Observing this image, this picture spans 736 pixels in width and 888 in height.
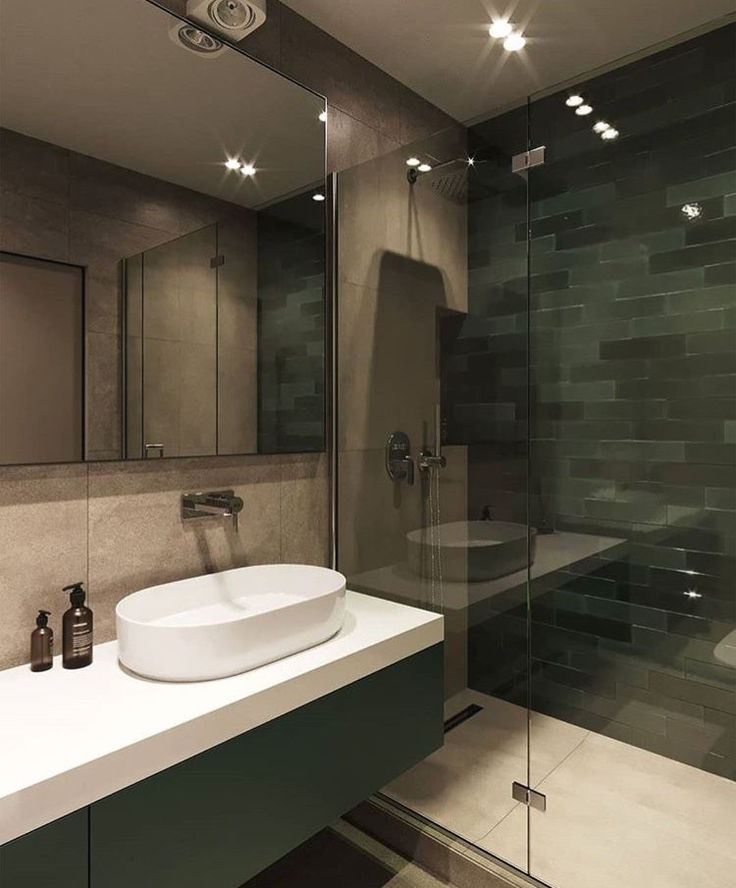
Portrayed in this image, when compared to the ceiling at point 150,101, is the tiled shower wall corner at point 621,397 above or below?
below

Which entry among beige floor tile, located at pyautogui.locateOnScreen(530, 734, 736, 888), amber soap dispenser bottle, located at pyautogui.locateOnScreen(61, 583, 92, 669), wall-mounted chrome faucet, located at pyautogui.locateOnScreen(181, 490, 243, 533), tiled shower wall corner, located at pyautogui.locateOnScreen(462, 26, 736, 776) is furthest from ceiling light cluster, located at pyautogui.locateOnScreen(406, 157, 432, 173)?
beige floor tile, located at pyautogui.locateOnScreen(530, 734, 736, 888)

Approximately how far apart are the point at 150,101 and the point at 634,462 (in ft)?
5.98

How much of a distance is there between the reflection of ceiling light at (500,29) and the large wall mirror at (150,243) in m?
0.67

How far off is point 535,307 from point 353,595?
115 centimetres

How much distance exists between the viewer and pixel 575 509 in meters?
2.14

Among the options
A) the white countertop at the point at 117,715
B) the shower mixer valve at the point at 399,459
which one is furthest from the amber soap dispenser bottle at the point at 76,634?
the shower mixer valve at the point at 399,459

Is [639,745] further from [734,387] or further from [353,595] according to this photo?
[734,387]

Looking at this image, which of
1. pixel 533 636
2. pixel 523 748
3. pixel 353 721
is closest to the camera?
pixel 353 721

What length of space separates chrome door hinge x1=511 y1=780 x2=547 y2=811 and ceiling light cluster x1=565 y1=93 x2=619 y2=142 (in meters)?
2.08

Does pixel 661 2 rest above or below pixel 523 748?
above

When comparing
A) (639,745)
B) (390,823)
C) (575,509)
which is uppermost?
(575,509)

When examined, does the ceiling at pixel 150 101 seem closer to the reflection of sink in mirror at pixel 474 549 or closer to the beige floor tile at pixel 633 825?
the reflection of sink in mirror at pixel 474 549

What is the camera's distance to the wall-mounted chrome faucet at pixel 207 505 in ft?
5.62

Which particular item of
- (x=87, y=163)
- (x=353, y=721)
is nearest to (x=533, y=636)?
(x=353, y=721)
